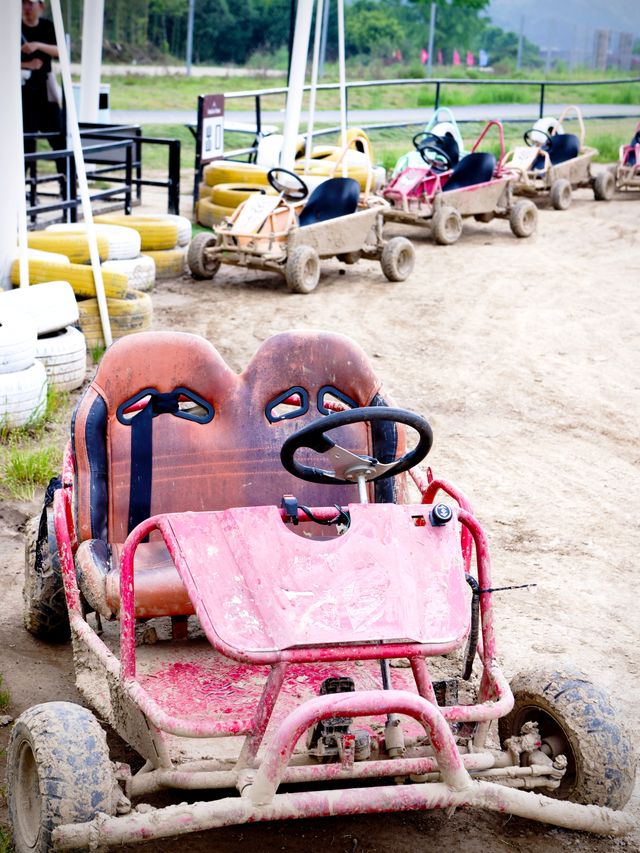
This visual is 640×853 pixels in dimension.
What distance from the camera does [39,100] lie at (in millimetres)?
11680

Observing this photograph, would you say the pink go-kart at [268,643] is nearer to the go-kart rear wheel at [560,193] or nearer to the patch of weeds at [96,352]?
the patch of weeds at [96,352]

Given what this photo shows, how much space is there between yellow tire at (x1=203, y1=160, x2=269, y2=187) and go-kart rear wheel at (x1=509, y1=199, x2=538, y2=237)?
101 inches

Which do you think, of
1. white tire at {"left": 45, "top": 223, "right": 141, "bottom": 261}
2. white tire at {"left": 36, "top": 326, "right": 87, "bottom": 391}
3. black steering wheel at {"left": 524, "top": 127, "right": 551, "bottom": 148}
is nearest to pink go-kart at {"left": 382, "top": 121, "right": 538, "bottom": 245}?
black steering wheel at {"left": 524, "top": 127, "right": 551, "bottom": 148}

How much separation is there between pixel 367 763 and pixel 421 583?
46 cm

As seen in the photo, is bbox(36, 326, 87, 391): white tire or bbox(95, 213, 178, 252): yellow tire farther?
bbox(95, 213, 178, 252): yellow tire

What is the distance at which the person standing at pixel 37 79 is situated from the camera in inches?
453

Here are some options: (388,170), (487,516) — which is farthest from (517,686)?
(388,170)

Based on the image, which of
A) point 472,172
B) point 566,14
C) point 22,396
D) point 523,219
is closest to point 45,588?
point 22,396

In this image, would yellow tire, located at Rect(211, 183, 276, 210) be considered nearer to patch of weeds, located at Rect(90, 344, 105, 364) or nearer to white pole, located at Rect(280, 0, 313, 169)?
white pole, located at Rect(280, 0, 313, 169)

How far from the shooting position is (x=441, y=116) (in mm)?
13688

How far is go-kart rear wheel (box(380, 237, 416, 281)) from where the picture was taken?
10047mm

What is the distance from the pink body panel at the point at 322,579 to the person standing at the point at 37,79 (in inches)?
358

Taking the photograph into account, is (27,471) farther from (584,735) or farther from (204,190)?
(204,190)

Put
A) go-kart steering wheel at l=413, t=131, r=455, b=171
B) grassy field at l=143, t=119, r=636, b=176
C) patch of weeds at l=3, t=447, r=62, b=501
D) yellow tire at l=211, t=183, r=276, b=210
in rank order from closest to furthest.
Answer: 1. patch of weeds at l=3, t=447, r=62, b=501
2. yellow tire at l=211, t=183, r=276, b=210
3. go-kart steering wheel at l=413, t=131, r=455, b=171
4. grassy field at l=143, t=119, r=636, b=176
